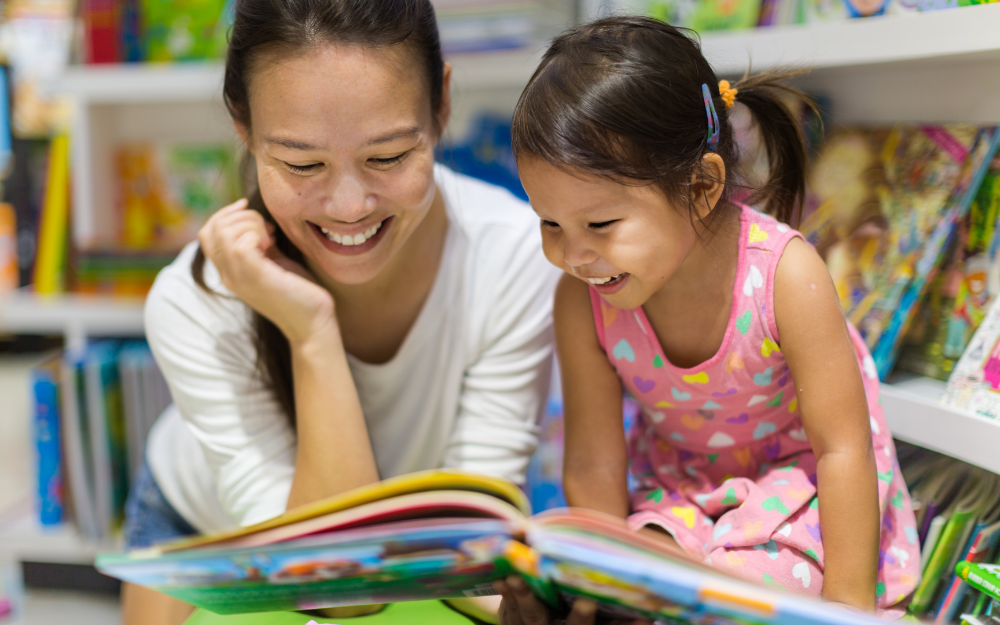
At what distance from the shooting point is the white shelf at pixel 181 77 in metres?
1.26

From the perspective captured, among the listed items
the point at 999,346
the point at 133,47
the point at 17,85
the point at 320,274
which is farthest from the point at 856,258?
the point at 17,85

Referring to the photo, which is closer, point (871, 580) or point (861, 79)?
point (871, 580)

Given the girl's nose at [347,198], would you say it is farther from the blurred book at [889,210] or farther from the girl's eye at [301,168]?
the blurred book at [889,210]

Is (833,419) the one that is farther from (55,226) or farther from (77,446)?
(55,226)

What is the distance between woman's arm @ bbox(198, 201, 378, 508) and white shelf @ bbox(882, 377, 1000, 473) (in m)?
0.65

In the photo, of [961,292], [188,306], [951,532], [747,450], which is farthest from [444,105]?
[951,532]

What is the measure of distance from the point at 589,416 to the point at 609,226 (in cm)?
27

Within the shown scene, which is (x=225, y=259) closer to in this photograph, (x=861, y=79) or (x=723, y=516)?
(x=723, y=516)

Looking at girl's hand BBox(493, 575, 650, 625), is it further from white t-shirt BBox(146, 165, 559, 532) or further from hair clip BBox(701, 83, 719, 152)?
hair clip BBox(701, 83, 719, 152)

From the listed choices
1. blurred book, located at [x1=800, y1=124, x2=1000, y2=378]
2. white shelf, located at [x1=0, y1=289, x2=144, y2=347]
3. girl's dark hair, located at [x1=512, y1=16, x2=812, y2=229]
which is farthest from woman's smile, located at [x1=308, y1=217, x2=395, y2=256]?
white shelf, located at [x1=0, y1=289, x2=144, y2=347]

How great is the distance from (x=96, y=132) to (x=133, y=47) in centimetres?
22

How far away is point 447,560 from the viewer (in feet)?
1.67

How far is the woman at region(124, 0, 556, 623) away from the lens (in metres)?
0.77

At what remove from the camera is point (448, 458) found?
985mm
